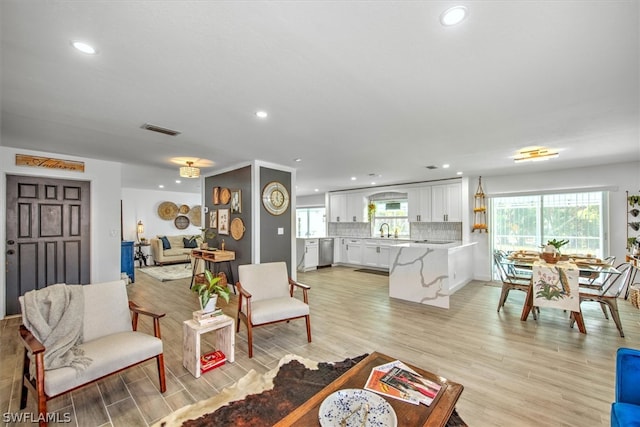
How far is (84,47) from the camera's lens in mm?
1684

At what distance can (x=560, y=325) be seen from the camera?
143 inches

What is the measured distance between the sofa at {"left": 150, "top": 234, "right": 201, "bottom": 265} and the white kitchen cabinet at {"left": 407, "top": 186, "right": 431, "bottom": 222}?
20.9ft

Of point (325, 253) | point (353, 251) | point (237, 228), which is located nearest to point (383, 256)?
point (353, 251)

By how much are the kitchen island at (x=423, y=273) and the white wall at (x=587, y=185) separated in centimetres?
192

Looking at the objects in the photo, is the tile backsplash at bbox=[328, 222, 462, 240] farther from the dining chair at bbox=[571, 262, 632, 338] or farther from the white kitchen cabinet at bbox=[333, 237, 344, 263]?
the dining chair at bbox=[571, 262, 632, 338]

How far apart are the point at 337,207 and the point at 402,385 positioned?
7.72 meters

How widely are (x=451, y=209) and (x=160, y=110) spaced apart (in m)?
6.46

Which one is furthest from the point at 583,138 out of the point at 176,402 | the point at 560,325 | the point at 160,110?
the point at 176,402

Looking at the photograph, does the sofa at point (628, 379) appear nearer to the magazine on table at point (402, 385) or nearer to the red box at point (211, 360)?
the magazine on table at point (402, 385)

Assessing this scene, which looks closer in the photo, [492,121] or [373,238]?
[492,121]

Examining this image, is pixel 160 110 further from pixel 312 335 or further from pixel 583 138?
pixel 583 138

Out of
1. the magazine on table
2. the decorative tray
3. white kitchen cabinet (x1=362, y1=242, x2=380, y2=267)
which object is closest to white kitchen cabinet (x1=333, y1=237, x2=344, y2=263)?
white kitchen cabinet (x1=362, y1=242, x2=380, y2=267)

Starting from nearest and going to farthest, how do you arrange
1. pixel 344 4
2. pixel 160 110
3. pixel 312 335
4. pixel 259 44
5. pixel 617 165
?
pixel 344 4
pixel 259 44
pixel 160 110
pixel 312 335
pixel 617 165

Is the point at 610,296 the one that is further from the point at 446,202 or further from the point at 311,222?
the point at 311,222
